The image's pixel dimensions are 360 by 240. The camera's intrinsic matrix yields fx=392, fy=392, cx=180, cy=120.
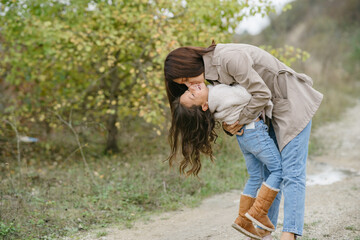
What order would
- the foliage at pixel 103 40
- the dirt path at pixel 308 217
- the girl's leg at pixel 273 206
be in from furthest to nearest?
the foliage at pixel 103 40 < the dirt path at pixel 308 217 < the girl's leg at pixel 273 206

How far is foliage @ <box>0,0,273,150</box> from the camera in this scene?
17.4 ft

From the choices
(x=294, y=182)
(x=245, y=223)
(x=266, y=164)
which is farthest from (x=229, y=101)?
(x=245, y=223)

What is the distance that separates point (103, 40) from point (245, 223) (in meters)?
3.81

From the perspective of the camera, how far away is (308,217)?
12.4 ft

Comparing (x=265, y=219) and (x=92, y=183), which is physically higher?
(x=265, y=219)

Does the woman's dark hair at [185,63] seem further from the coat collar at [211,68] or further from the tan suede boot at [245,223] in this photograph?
the tan suede boot at [245,223]

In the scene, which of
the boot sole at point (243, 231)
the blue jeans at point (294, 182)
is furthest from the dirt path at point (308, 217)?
the blue jeans at point (294, 182)

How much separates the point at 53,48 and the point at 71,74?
1.04 m

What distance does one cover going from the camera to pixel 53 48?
563 centimetres

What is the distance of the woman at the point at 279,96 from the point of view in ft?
8.42

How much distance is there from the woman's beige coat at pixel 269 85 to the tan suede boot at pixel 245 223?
0.47 m

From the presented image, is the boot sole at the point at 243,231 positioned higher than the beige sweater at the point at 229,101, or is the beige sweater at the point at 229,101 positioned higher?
the beige sweater at the point at 229,101

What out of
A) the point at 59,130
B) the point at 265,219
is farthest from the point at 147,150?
the point at 265,219

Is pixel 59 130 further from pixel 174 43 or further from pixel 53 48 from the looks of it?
pixel 174 43
